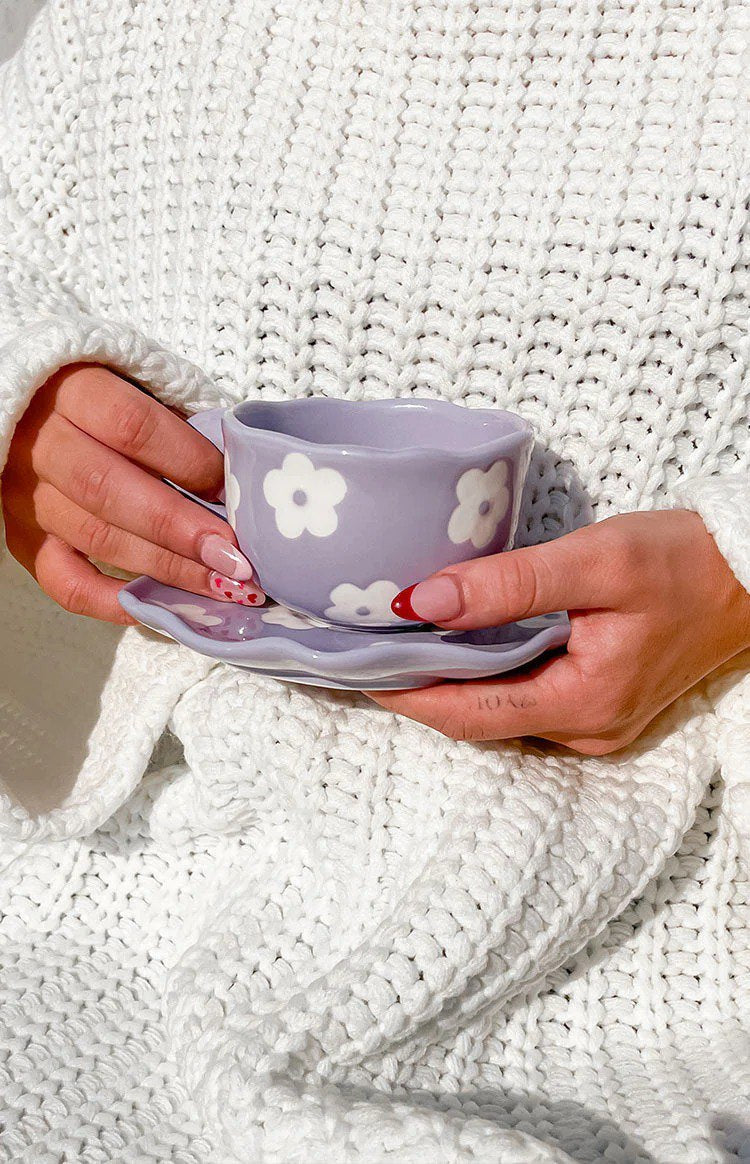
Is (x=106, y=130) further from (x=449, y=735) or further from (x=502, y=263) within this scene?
(x=449, y=735)

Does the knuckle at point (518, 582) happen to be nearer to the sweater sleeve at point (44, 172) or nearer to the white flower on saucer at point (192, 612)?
the white flower on saucer at point (192, 612)

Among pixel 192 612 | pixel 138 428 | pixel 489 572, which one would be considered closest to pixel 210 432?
pixel 138 428

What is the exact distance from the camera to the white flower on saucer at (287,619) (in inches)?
24.1

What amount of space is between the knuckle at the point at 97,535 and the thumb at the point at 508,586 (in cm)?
25

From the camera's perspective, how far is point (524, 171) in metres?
0.71

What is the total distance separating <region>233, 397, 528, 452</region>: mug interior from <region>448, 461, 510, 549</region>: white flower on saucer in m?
0.08

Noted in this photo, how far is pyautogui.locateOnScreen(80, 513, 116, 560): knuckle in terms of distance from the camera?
2.38 ft

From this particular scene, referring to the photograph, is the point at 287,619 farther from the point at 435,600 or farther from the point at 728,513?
the point at 728,513

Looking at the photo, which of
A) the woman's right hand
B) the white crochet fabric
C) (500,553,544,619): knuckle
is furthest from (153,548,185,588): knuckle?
(500,553,544,619): knuckle

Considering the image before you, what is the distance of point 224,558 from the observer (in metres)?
0.65

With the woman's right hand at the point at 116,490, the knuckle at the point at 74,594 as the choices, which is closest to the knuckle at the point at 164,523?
the woman's right hand at the point at 116,490

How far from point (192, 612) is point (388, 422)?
0.18 m

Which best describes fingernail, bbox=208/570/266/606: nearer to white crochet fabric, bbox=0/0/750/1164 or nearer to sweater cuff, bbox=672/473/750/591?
white crochet fabric, bbox=0/0/750/1164

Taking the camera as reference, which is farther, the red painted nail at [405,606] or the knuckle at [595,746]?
the knuckle at [595,746]
